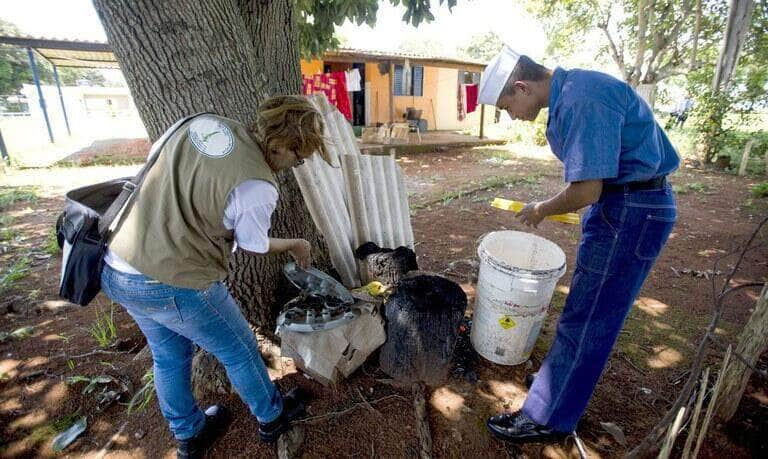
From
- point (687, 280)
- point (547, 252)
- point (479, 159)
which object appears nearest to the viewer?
point (547, 252)

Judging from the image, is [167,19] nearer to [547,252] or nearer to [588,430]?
[547,252]

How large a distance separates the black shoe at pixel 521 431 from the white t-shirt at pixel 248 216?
1596 mm


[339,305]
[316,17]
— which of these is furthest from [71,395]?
[316,17]

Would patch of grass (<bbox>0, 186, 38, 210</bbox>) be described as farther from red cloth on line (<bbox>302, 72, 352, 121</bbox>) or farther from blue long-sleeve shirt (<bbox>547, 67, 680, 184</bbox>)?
blue long-sleeve shirt (<bbox>547, 67, 680, 184</bbox>)

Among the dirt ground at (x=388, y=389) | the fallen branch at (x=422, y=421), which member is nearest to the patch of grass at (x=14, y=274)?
the dirt ground at (x=388, y=389)

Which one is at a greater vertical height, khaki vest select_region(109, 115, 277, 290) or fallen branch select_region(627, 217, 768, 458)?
khaki vest select_region(109, 115, 277, 290)

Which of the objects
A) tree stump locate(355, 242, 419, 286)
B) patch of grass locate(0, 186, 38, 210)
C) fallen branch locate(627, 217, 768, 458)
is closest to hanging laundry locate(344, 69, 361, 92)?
patch of grass locate(0, 186, 38, 210)

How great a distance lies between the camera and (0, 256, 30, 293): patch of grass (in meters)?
3.41

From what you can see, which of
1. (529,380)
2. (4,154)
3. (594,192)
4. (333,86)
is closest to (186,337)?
(594,192)

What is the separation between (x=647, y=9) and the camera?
12.7 m

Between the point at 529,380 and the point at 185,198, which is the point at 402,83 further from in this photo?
the point at 185,198

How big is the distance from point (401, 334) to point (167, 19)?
2.20 meters

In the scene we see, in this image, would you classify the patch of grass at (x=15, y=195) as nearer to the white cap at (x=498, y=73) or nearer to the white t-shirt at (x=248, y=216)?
the white t-shirt at (x=248, y=216)

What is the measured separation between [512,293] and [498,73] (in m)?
1.25
